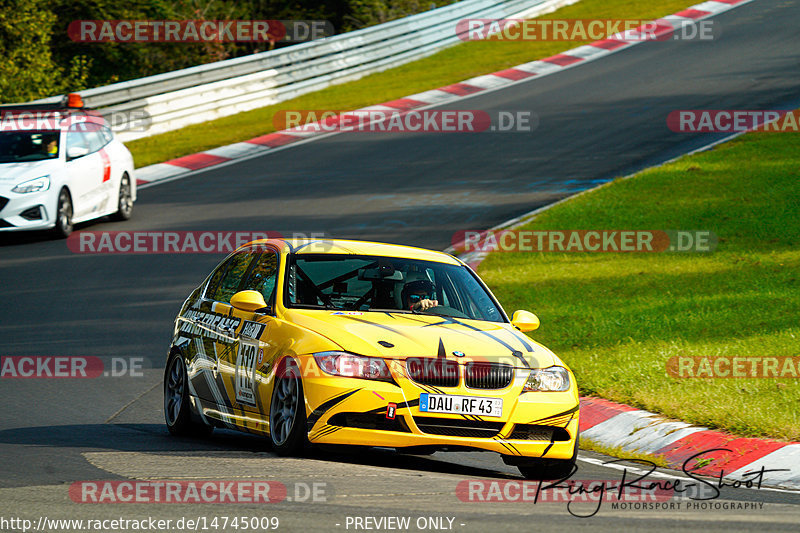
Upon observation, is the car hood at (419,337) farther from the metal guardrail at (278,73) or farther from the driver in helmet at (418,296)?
the metal guardrail at (278,73)

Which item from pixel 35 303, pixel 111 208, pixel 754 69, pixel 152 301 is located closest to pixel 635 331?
pixel 152 301

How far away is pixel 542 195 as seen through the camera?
64.7 ft

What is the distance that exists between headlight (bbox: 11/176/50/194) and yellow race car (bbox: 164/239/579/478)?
359 inches

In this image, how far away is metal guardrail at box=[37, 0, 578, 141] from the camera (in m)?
27.6

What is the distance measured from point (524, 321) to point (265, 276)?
73.5 inches

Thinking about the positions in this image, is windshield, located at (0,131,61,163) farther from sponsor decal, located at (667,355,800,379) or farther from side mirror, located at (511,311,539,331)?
side mirror, located at (511,311,539,331)

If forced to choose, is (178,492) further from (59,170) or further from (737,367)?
(59,170)

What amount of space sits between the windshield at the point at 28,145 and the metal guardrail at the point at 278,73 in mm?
7123

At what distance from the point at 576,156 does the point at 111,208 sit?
8473 millimetres

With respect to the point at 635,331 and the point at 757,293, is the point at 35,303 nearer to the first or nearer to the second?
the point at 635,331

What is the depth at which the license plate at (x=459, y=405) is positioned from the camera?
7.31 meters

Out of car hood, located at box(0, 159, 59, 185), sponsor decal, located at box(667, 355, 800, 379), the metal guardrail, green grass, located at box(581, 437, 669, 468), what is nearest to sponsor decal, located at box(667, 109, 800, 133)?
the metal guardrail

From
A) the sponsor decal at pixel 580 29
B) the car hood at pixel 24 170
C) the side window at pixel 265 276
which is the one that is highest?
the sponsor decal at pixel 580 29

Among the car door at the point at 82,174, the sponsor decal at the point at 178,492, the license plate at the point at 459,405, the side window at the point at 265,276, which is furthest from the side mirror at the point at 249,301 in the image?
the car door at the point at 82,174
